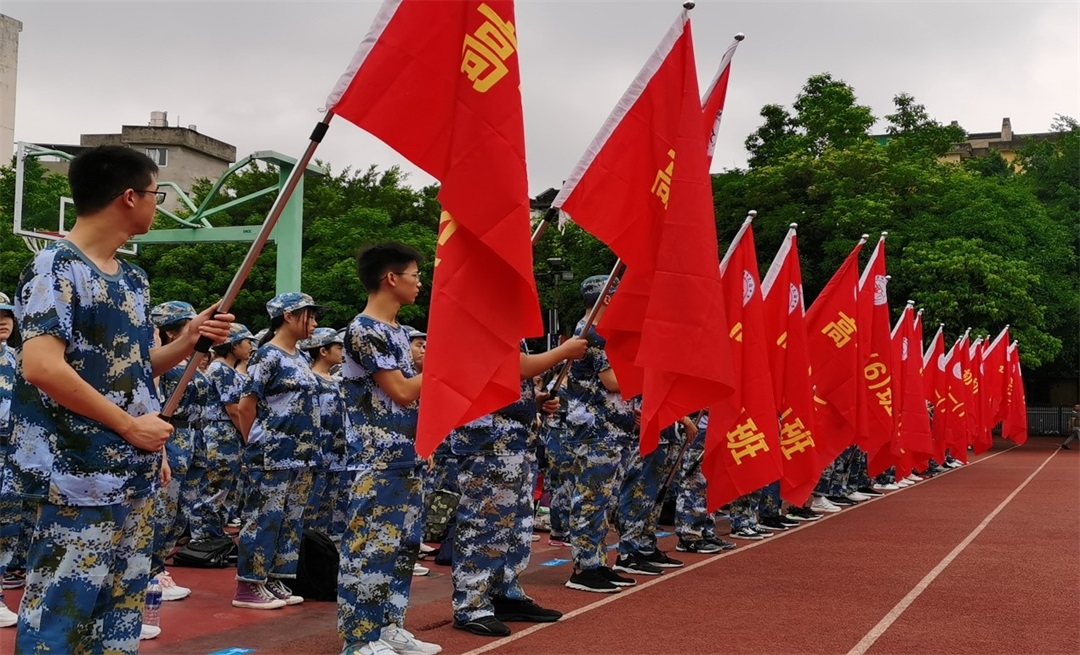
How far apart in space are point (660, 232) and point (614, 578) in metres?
2.72

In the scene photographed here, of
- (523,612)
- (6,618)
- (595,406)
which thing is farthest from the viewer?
(595,406)

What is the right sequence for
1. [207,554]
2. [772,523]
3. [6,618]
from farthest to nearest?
[772,523] < [207,554] < [6,618]

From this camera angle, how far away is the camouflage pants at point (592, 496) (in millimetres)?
7582

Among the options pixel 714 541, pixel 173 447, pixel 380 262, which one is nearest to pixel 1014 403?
pixel 714 541

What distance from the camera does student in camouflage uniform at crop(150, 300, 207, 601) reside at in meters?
6.29

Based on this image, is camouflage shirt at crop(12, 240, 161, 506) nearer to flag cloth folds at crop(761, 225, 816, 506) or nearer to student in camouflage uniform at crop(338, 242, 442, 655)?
student in camouflage uniform at crop(338, 242, 442, 655)

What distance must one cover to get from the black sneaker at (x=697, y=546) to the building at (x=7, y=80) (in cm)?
3797

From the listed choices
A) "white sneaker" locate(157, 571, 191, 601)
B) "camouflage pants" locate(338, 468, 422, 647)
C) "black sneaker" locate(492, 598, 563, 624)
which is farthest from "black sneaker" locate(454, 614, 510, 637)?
"white sneaker" locate(157, 571, 191, 601)

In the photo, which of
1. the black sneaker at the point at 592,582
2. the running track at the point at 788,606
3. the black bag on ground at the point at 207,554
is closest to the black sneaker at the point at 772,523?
the running track at the point at 788,606

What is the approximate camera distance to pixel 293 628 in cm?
625

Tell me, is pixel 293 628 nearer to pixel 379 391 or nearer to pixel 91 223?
pixel 379 391

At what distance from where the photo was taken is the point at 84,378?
3.47m

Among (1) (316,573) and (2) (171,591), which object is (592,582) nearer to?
(1) (316,573)

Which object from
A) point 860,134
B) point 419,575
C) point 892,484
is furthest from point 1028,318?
point 419,575
